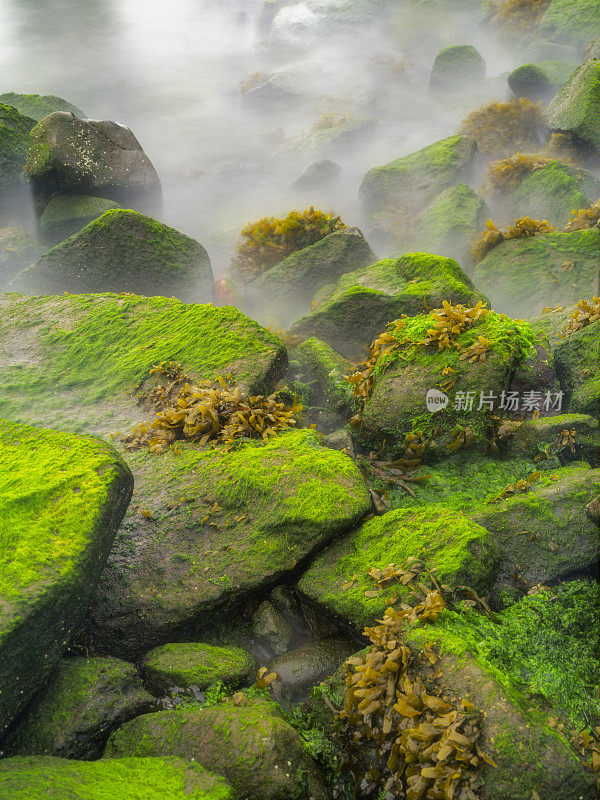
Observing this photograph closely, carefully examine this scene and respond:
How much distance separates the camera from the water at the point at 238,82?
857 inches

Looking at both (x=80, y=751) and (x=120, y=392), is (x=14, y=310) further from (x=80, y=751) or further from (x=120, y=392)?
(x=80, y=751)

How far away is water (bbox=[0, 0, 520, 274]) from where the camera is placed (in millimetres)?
Result: 21766

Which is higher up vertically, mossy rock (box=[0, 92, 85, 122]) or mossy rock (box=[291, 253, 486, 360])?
mossy rock (box=[0, 92, 85, 122])

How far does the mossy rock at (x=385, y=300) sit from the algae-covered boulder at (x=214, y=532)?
3491 millimetres

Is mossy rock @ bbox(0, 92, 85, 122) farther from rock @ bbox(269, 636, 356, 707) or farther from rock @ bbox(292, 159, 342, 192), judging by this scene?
rock @ bbox(269, 636, 356, 707)

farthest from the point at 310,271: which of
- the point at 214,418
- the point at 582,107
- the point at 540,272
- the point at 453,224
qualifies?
the point at 582,107

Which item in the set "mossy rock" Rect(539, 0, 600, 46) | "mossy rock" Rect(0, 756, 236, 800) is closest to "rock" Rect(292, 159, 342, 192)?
"mossy rock" Rect(539, 0, 600, 46)

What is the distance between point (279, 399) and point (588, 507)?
350 cm

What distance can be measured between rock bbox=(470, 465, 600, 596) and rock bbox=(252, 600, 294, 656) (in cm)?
180

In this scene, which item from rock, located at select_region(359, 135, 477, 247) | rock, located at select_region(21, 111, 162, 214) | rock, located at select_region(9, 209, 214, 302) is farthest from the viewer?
rock, located at select_region(359, 135, 477, 247)

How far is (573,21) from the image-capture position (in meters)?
23.7

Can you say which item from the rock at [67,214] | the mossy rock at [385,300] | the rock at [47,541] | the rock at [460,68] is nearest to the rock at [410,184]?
the mossy rock at [385,300]

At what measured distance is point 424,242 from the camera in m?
13.5

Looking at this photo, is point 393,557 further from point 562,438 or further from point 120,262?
point 120,262
